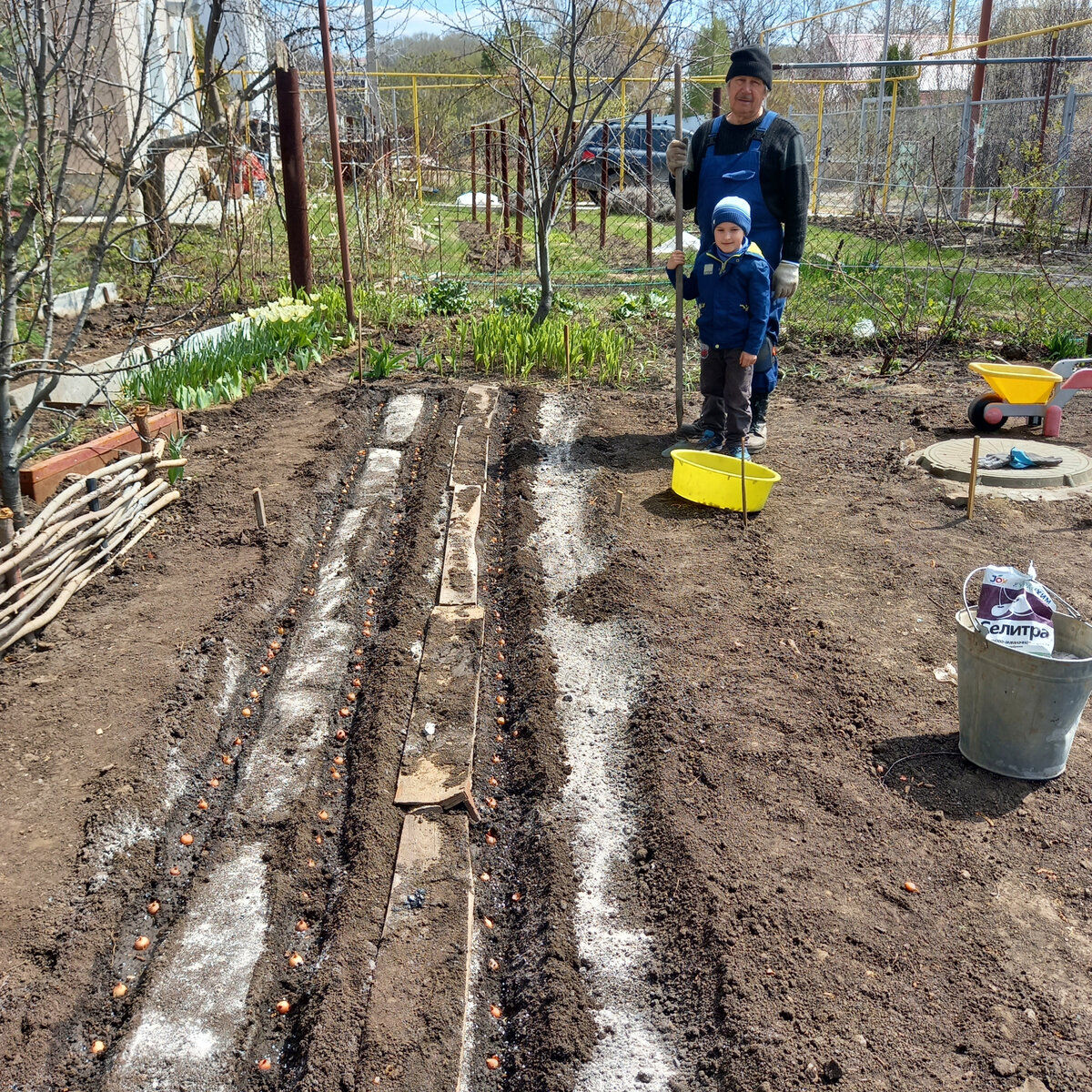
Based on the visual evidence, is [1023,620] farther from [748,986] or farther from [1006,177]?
[1006,177]

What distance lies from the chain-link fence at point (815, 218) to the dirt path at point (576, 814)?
13.0ft

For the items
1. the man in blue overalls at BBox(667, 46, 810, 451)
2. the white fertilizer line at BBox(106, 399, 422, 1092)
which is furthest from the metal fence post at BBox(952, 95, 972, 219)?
the white fertilizer line at BBox(106, 399, 422, 1092)

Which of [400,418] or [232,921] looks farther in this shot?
[400,418]

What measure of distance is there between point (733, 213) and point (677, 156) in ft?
2.06

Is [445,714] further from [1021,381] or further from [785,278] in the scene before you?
[1021,381]

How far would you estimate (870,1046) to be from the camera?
2.06 meters

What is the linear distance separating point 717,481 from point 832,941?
274 centimetres

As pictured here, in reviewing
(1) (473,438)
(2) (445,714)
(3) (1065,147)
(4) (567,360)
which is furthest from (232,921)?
(3) (1065,147)

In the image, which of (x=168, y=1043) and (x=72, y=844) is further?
(x=72, y=844)

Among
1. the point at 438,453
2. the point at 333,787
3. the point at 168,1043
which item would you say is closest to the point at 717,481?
the point at 438,453

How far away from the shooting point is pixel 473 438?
18.7 ft

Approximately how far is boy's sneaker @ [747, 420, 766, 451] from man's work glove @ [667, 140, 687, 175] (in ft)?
4.67

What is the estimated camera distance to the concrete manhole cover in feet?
16.9

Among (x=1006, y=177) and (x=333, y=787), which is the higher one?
(x=1006, y=177)
